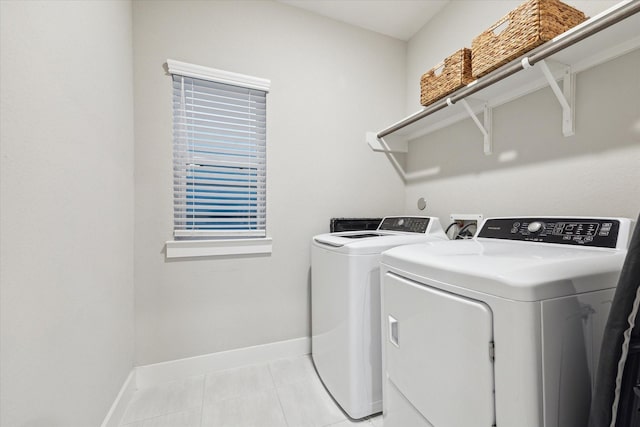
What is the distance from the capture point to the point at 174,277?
1706 mm

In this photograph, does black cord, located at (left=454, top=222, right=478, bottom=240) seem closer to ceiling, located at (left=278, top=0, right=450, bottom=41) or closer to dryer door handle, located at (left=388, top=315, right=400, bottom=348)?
dryer door handle, located at (left=388, top=315, right=400, bottom=348)

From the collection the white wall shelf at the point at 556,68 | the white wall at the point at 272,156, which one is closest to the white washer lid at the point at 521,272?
the white wall shelf at the point at 556,68

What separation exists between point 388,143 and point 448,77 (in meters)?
0.81

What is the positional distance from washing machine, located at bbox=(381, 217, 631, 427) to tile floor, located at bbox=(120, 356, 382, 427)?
688mm

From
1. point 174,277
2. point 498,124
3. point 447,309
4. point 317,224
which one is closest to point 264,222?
point 317,224

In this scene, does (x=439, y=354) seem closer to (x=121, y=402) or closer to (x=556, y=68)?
(x=556, y=68)

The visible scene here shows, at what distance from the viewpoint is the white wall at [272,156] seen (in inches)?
65.4

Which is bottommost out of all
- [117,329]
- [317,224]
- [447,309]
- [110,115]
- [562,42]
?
[117,329]

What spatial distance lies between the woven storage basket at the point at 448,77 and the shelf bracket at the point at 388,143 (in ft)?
1.86

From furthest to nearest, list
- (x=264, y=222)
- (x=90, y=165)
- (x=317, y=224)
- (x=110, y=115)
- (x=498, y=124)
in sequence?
(x=317, y=224) < (x=264, y=222) < (x=498, y=124) < (x=110, y=115) < (x=90, y=165)

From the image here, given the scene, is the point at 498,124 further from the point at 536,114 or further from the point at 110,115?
the point at 110,115

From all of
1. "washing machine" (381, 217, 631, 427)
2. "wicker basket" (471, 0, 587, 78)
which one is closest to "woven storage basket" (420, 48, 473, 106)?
"wicker basket" (471, 0, 587, 78)

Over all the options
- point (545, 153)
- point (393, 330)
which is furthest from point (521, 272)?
point (545, 153)

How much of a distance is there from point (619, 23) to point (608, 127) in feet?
1.33
